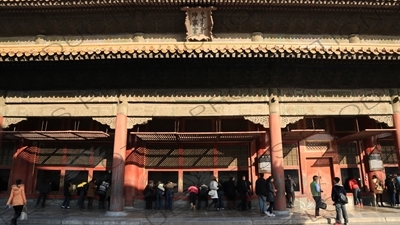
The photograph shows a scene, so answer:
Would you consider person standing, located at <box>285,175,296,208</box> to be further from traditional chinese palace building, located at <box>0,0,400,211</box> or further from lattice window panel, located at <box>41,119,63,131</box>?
lattice window panel, located at <box>41,119,63,131</box>

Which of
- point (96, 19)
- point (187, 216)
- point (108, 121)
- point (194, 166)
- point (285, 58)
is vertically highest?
point (96, 19)

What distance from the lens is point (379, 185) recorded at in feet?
38.1

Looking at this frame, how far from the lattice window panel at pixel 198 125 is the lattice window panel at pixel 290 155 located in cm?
334

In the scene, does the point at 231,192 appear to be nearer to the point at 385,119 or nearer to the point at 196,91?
the point at 196,91

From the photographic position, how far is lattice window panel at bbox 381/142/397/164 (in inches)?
491

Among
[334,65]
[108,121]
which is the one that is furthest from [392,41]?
[108,121]

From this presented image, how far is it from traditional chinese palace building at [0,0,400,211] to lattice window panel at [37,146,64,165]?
0.04m

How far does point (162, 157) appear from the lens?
12.0 m

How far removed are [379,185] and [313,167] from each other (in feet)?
8.34

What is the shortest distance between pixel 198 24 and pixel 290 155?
6515 millimetres

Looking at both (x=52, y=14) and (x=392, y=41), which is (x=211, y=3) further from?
(x=392, y=41)

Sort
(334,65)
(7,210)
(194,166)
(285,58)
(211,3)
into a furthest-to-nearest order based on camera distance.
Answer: (194,166)
(211,3)
(7,210)
(334,65)
(285,58)

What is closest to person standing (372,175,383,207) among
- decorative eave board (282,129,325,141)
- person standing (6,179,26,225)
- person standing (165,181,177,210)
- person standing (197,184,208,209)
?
decorative eave board (282,129,325,141)

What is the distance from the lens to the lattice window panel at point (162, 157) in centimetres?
1199
